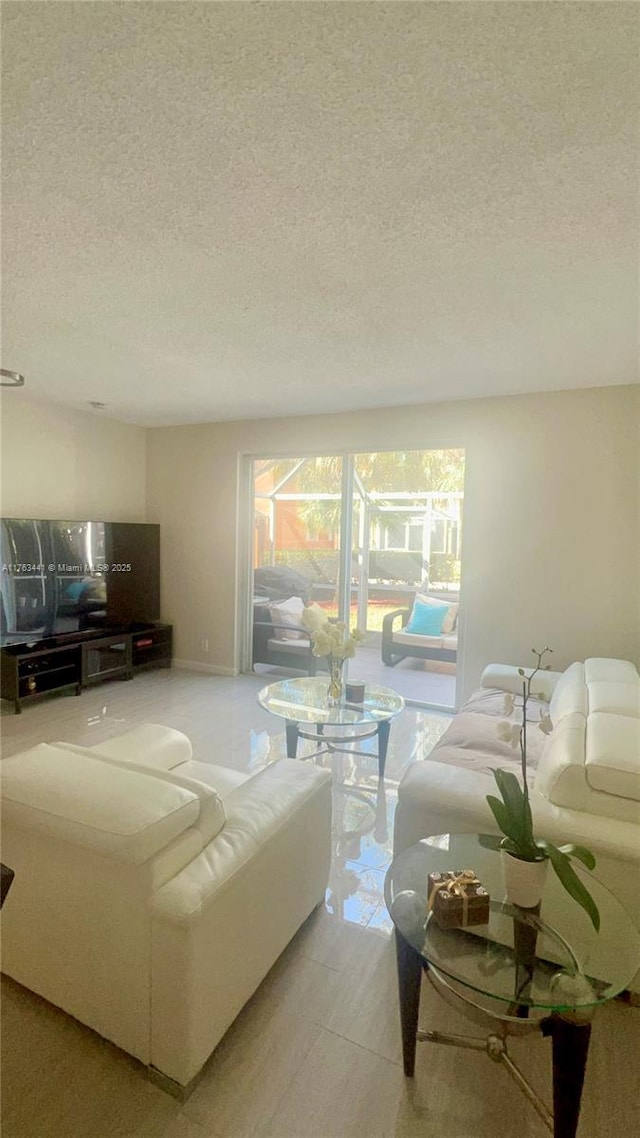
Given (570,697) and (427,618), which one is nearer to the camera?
(570,697)

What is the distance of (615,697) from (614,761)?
2.52 feet

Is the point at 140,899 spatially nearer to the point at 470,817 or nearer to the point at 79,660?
the point at 470,817

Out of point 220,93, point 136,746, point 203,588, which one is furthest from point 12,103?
point 203,588

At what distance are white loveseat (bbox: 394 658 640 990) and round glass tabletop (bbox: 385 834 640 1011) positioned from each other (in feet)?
0.44

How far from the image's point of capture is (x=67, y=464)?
14.9ft

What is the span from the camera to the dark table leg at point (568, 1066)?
3.40ft

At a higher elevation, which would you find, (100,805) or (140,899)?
(100,805)

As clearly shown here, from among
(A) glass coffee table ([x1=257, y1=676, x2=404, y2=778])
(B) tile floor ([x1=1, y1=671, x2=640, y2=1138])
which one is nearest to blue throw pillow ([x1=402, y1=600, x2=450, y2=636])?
(A) glass coffee table ([x1=257, y1=676, x2=404, y2=778])

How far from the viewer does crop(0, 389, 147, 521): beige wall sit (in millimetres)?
4094

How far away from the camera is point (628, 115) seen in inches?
48.1

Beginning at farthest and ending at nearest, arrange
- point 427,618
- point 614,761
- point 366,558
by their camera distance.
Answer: point 427,618, point 366,558, point 614,761

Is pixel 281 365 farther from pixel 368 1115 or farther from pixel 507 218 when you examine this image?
pixel 368 1115

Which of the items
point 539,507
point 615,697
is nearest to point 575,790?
point 615,697

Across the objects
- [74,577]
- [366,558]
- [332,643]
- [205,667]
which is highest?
[366,558]
